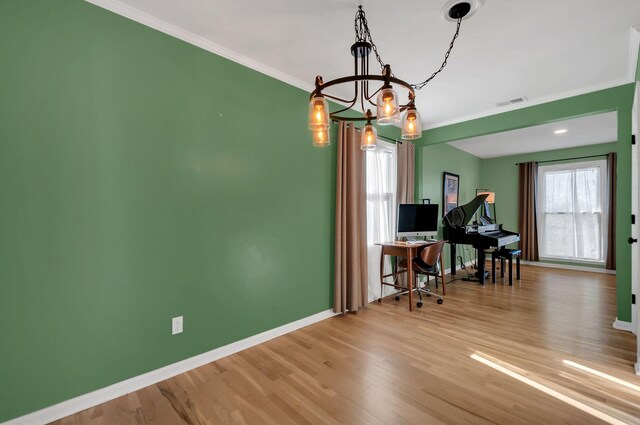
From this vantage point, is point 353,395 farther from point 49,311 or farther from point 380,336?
point 49,311

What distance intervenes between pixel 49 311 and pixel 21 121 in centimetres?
108

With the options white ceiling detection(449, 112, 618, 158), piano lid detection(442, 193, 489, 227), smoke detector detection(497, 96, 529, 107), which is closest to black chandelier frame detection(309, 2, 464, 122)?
smoke detector detection(497, 96, 529, 107)

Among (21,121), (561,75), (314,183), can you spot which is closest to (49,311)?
(21,121)

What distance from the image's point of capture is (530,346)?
252 cm

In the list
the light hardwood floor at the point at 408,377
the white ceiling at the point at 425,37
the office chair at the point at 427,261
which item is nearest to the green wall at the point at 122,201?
the white ceiling at the point at 425,37

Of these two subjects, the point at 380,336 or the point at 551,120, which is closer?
the point at 380,336

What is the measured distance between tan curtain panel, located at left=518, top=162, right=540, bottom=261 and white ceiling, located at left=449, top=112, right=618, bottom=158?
47 cm

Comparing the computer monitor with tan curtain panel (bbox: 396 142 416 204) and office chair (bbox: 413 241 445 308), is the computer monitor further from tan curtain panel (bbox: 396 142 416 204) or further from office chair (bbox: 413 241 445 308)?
office chair (bbox: 413 241 445 308)

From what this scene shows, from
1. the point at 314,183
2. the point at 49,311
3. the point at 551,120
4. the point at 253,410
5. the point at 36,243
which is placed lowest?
the point at 253,410

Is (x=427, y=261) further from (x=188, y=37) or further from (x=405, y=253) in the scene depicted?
(x=188, y=37)

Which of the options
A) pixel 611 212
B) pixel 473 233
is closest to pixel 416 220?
pixel 473 233

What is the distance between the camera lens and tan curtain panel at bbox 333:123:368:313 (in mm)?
3254

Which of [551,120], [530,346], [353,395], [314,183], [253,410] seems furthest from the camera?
[551,120]

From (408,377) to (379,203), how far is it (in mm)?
2365
